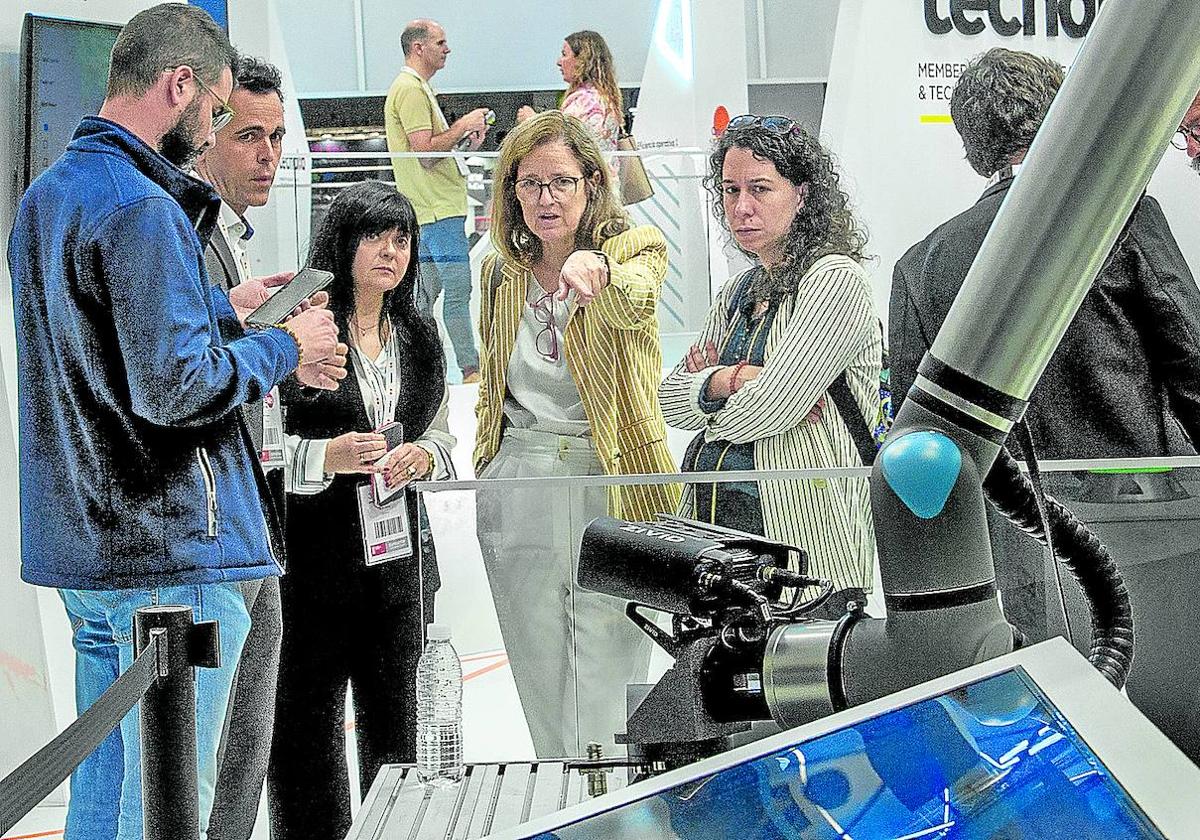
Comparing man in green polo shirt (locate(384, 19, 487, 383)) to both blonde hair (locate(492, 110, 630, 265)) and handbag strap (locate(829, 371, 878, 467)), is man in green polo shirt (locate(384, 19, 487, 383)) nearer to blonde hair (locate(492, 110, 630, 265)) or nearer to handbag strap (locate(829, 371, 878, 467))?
blonde hair (locate(492, 110, 630, 265))

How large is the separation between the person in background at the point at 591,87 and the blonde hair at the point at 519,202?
246 millimetres

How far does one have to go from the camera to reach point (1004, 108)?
288 cm

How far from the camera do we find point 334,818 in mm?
2713

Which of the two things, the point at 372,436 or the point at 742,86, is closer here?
the point at 372,436

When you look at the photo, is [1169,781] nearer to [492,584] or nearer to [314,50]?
[492,584]

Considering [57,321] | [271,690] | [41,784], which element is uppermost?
[57,321]

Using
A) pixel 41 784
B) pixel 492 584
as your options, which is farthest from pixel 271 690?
pixel 41 784

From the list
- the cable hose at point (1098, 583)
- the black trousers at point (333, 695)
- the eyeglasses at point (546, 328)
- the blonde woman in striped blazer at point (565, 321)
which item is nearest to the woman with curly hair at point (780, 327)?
the blonde woman in striped blazer at point (565, 321)

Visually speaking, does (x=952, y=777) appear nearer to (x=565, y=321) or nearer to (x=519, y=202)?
(x=565, y=321)

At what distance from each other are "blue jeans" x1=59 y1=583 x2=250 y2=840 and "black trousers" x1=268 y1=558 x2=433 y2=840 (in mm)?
426

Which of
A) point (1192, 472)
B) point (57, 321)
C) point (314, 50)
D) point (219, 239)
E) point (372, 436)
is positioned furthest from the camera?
point (314, 50)

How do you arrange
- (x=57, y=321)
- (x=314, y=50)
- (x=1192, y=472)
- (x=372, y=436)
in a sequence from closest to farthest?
(x=1192, y=472), (x=57, y=321), (x=372, y=436), (x=314, y=50)

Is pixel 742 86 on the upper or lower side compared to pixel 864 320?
upper

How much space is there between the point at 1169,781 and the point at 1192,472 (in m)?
1.64
